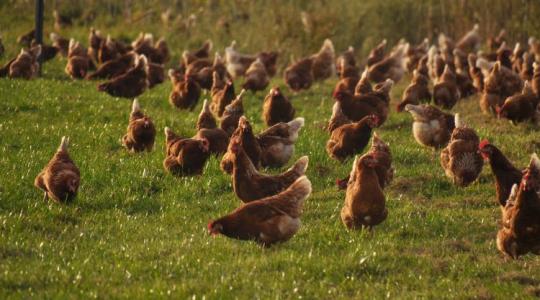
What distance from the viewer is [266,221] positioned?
9.48 m

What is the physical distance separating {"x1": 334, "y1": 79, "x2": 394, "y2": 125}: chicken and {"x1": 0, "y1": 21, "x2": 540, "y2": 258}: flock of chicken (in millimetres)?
20

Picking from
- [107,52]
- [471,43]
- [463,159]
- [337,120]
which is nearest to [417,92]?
[337,120]

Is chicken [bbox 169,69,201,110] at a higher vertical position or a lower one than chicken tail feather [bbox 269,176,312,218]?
lower

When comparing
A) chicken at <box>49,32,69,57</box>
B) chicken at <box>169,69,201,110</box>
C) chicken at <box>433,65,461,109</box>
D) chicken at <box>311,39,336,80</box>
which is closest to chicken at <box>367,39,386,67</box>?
chicken at <box>311,39,336,80</box>

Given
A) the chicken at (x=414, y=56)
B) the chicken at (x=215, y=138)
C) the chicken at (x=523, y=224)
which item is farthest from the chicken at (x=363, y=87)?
the chicken at (x=523, y=224)

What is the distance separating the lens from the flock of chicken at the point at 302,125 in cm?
963

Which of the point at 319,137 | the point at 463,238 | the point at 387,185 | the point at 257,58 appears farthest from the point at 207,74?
the point at 463,238

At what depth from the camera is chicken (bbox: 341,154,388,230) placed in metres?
10.1

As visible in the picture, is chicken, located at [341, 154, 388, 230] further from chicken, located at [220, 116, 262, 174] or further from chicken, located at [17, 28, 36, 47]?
chicken, located at [17, 28, 36, 47]

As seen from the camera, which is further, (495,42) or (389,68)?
(495,42)

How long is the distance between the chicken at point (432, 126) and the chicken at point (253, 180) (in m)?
4.51

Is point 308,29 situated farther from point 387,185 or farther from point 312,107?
point 387,185

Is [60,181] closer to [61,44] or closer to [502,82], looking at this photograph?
[502,82]

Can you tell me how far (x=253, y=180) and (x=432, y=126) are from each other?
4.99m
